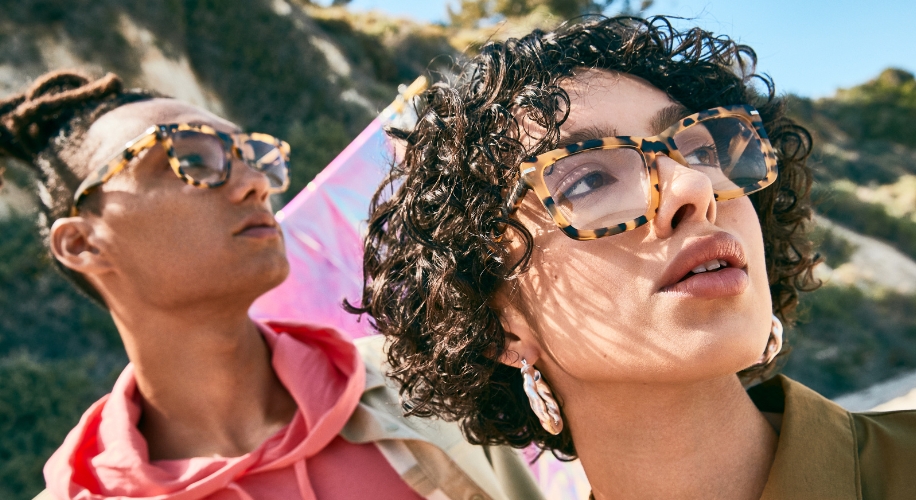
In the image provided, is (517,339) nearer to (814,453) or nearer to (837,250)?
(814,453)

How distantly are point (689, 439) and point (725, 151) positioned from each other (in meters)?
0.76

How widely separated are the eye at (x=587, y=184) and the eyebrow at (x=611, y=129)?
0.30 feet

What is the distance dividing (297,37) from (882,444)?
1314cm

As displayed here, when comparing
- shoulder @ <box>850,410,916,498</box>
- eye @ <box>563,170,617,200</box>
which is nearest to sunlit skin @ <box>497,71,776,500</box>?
eye @ <box>563,170,617,200</box>

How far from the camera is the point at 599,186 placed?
1629 millimetres

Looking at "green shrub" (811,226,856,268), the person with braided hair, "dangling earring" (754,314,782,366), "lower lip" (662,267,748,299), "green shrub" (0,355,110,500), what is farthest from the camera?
"green shrub" (811,226,856,268)

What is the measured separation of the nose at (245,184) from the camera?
2900 millimetres

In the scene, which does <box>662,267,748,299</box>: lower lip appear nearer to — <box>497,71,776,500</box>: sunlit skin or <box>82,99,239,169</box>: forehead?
<box>497,71,776,500</box>: sunlit skin

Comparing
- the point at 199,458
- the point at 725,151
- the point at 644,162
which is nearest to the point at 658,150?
the point at 644,162

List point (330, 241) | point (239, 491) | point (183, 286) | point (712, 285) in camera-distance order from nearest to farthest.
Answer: point (712, 285)
point (239, 491)
point (183, 286)
point (330, 241)

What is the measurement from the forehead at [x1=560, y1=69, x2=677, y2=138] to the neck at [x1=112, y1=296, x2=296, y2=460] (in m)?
1.73

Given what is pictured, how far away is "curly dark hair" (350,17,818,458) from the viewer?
1.79 metres

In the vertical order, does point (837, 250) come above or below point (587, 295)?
below

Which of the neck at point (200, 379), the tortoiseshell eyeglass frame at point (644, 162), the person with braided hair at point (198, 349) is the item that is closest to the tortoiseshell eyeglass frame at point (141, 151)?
the person with braided hair at point (198, 349)
